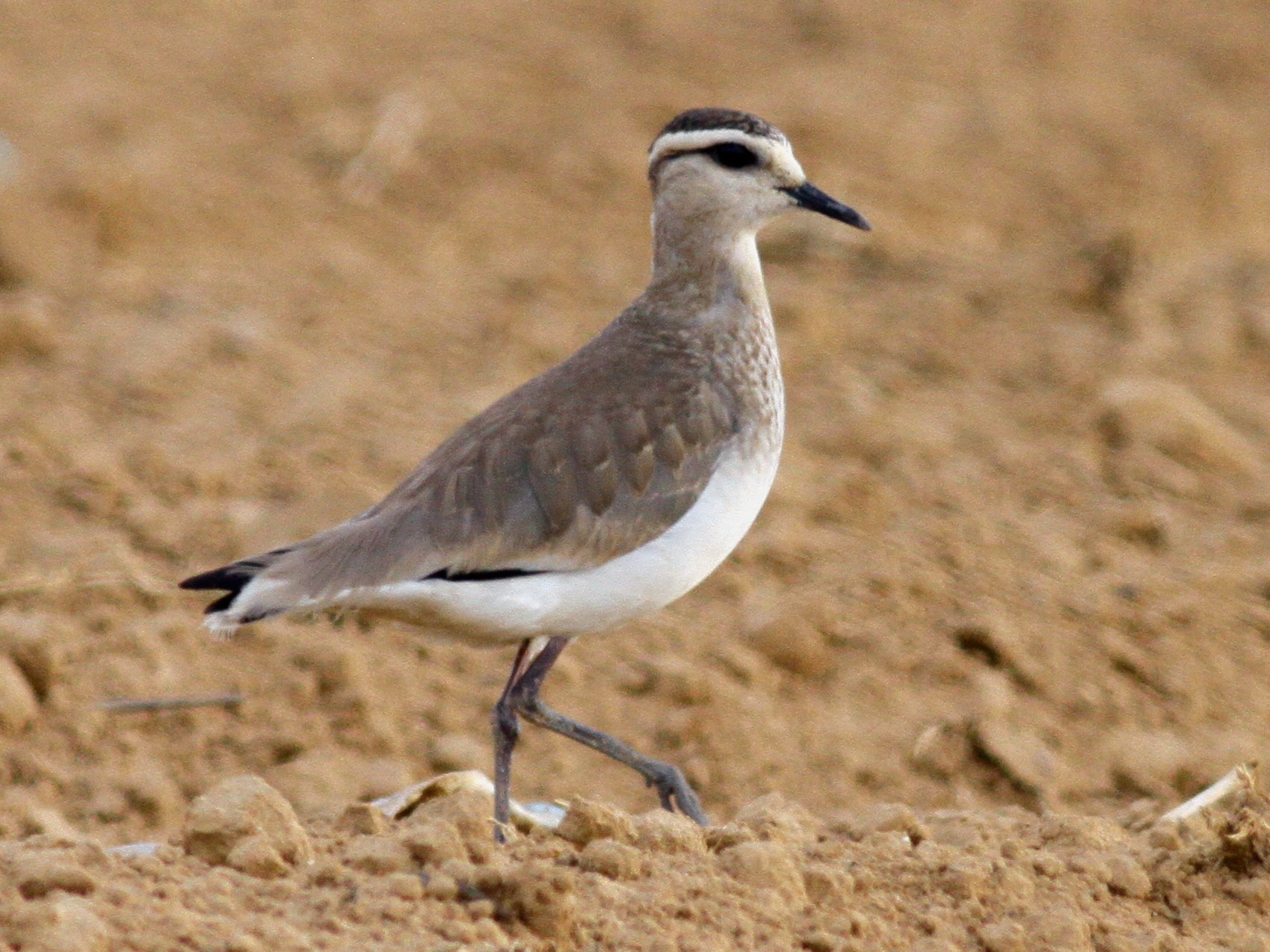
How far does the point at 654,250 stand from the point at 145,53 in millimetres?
8719

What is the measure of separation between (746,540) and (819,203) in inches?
98.2

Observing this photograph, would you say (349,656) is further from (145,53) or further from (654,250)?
(145,53)

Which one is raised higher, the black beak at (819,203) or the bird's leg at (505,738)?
the black beak at (819,203)

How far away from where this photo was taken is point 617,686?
26.2 feet

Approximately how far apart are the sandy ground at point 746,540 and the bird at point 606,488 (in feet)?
2.21

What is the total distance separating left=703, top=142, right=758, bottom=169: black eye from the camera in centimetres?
672

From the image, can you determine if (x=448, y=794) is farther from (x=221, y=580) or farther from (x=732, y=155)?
(x=732, y=155)

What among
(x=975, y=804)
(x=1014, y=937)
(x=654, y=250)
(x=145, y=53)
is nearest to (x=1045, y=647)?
(x=975, y=804)

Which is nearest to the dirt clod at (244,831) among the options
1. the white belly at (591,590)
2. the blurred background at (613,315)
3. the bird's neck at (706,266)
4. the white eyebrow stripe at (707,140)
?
the white belly at (591,590)

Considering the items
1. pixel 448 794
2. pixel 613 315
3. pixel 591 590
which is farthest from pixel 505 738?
pixel 613 315

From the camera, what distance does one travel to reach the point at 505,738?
20.7 feet

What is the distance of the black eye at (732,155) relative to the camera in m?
6.72

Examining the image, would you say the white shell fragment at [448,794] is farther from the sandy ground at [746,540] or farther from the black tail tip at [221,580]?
the black tail tip at [221,580]

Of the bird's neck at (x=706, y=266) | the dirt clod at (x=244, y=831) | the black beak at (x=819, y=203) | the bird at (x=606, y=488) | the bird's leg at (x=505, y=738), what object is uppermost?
the black beak at (x=819, y=203)
